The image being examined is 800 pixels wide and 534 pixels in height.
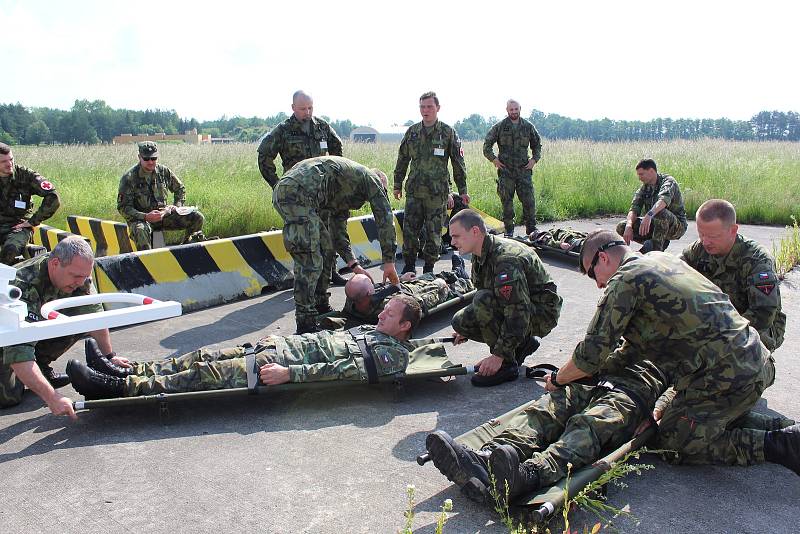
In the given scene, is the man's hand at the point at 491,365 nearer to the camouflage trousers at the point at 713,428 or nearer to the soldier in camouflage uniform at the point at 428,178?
the camouflage trousers at the point at 713,428

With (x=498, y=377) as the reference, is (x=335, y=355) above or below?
above

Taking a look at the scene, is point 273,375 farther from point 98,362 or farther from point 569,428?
point 569,428

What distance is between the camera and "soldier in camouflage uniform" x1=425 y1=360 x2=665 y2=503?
326 centimetres

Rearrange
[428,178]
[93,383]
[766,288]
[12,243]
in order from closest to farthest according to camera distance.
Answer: [93,383], [766,288], [12,243], [428,178]

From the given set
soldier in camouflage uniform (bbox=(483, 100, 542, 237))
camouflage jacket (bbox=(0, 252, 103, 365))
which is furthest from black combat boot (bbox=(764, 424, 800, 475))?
soldier in camouflage uniform (bbox=(483, 100, 542, 237))

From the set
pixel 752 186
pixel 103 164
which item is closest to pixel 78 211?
pixel 103 164

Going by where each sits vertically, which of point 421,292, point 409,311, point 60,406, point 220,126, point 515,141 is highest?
point 220,126

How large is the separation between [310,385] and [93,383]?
1405mm

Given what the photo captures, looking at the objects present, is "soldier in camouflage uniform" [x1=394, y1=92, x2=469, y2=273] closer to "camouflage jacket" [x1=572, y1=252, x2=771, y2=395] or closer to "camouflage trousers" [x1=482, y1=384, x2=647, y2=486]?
"camouflage trousers" [x1=482, y1=384, x2=647, y2=486]

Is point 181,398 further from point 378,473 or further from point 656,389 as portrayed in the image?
point 656,389

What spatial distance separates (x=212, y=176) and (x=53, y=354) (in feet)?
→ 35.6

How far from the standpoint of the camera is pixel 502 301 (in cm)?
496

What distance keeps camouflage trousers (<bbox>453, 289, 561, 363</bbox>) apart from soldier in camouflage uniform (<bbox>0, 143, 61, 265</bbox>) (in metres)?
5.20

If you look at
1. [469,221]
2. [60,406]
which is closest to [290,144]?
[469,221]
